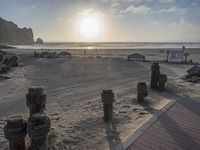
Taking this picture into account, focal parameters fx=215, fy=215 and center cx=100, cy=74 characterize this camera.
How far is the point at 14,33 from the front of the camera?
543 feet

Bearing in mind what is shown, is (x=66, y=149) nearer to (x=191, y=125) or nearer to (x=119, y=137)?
(x=119, y=137)

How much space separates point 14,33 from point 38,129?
579ft

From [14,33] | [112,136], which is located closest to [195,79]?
[112,136]

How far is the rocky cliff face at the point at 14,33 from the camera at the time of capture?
5659 inches

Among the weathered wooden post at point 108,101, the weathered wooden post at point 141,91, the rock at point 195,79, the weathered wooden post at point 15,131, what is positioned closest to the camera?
the weathered wooden post at point 15,131

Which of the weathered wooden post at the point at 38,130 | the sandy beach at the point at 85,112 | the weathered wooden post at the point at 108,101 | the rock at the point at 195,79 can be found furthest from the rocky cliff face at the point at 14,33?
the weathered wooden post at the point at 38,130

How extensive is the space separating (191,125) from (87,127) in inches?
120

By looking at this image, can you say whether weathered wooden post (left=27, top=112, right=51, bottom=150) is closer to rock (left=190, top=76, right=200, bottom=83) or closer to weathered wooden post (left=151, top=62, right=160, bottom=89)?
weathered wooden post (left=151, top=62, right=160, bottom=89)

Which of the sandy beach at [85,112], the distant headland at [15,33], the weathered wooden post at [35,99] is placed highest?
the distant headland at [15,33]

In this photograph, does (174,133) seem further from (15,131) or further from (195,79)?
(195,79)

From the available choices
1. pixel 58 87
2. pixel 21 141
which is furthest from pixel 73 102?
pixel 21 141

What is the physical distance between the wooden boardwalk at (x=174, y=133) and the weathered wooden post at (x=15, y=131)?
7.91ft

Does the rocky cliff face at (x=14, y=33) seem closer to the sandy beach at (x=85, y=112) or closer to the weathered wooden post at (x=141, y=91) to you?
the sandy beach at (x=85, y=112)

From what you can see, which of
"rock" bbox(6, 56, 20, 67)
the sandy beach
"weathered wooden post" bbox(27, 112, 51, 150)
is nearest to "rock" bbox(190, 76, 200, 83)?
the sandy beach
